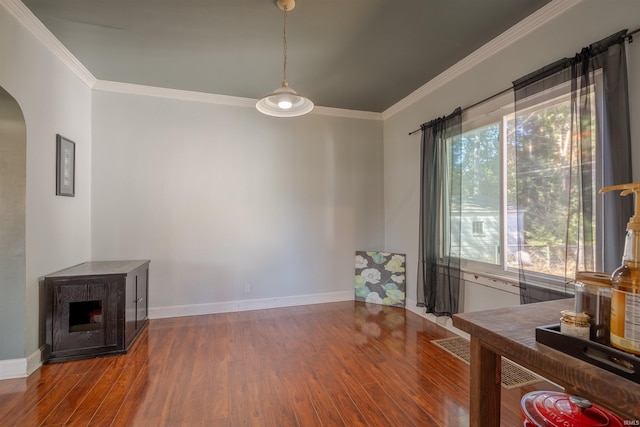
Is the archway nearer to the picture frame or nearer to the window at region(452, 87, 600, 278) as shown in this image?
the picture frame

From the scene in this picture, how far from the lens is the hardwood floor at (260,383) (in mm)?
1835

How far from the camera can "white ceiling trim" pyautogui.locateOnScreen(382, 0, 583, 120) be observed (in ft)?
6.85

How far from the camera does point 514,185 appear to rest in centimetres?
252

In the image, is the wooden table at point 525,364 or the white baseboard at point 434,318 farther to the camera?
the white baseboard at point 434,318

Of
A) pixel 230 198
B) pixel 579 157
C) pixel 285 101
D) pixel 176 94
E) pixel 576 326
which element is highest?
pixel 176 94

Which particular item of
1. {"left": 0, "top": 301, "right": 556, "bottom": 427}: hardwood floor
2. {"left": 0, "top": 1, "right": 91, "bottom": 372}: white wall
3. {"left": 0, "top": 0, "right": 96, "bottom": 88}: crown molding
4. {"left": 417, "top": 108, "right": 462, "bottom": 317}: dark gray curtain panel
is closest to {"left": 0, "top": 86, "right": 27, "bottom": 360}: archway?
{"left": 0, "top": 1, "right": 91, "bottom": 372}: white wall

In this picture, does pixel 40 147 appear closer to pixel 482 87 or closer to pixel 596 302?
pixel 596 302

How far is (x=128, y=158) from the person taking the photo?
11.3ft

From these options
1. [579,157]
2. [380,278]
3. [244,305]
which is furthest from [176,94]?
[579,157]

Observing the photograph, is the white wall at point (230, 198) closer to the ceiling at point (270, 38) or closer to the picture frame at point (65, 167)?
the picture frame at point (65, 167)

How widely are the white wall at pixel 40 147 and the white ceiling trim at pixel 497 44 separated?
3652 millimetres

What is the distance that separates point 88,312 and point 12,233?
920 millimetres

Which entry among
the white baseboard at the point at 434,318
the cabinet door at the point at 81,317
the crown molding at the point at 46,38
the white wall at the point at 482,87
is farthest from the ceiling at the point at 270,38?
the white baseboard at the point at 434,318

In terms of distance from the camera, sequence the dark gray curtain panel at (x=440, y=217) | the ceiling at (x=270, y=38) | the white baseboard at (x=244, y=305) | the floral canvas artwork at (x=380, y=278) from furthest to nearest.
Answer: the floral canvas artwork at (x=380, y=278), the white baseboard at (x=244, y=305), the dark gray curtain panel at (x=440, y=217), the ceiling at (x=270, y=38)
